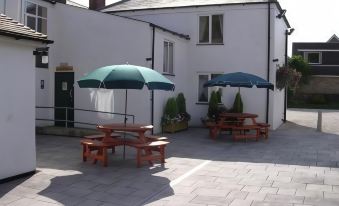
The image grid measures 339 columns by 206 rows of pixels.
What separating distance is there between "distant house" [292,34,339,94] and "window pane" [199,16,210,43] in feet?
74.4

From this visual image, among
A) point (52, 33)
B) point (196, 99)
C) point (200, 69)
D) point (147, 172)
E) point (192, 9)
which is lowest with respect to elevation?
point (147, 172)

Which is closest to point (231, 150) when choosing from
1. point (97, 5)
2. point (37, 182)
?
point (37, 182)

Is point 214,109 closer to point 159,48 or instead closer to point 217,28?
point 159,48

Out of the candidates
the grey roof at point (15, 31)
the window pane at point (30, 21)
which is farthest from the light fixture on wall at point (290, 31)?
the grey roof at point (15, 31)

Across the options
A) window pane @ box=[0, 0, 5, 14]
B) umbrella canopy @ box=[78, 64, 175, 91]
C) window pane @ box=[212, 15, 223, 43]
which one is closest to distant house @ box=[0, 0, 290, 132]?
window pane @ box=[212, 15, 223, 43]

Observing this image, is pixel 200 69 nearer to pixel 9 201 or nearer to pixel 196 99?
pixel 196 99

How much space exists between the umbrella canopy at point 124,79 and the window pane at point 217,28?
9348 mm

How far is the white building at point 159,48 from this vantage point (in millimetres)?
15281

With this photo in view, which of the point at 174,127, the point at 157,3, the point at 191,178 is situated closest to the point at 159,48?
the point at 174,127

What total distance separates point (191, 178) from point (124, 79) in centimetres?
259

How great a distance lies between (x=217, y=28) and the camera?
60.6 feet

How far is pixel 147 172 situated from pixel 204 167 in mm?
1434

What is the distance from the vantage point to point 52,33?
54.0 feet

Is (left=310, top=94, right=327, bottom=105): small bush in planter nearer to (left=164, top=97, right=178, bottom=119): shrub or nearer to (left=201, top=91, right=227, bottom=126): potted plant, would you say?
(left=201, top=91, right=227, bottom=126): potted plant
